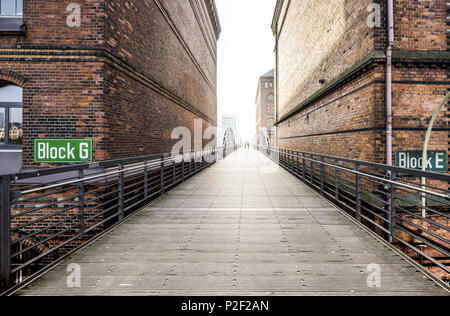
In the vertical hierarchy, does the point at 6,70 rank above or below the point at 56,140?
above

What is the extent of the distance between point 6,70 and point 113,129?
8.05 feet

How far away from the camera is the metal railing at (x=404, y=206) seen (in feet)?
10.1

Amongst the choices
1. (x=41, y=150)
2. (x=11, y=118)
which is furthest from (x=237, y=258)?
(x=11, y=118)

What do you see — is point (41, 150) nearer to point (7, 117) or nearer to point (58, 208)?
point (58, 208)

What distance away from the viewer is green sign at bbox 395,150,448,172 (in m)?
5.91

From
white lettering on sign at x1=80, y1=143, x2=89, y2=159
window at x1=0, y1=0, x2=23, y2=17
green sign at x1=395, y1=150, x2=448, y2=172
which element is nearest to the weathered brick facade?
green sign at x1=395, y1=150, x2=448, y2=172

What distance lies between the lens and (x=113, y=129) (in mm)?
6184

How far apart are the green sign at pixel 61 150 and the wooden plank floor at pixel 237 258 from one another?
190 centimetres

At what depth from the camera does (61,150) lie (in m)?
5.88

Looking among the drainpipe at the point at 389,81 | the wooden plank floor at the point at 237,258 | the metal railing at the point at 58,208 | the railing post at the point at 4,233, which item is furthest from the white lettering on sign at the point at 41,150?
the drainpipe at the point at 389,81

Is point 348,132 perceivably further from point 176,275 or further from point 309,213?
point 176,275

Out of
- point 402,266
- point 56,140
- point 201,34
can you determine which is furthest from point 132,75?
point 201,34

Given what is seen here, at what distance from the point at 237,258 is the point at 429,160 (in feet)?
16.8

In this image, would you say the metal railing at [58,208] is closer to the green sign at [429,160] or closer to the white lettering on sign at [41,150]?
the white lettering on sign at [41,150]
